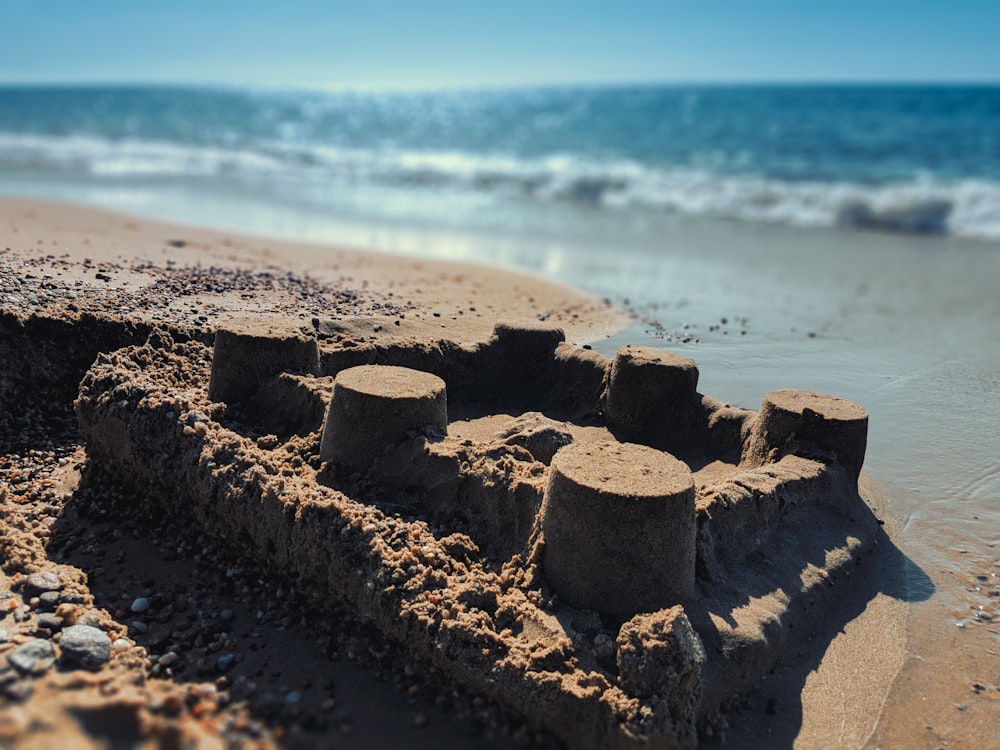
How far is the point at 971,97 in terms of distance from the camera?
3916 centimetres

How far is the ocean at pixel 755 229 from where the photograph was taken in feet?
15.9

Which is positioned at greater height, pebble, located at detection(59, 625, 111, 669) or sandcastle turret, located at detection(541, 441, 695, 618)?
sandcastle turret, located at detection(541, 441, 695, 618)

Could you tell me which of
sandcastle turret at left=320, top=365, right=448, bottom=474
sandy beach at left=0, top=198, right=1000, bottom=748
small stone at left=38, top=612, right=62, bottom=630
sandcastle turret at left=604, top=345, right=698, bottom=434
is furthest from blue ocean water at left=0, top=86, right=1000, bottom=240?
small stone at left=38, top=612, right=62, bottom=630

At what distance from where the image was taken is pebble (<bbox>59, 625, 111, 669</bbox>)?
3102 mm

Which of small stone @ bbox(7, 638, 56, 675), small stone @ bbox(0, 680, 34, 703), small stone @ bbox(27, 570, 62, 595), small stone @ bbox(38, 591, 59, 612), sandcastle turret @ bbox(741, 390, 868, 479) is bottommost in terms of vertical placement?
small stone @ bbox(38, 591, 59, 612)

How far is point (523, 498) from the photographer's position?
3.79 metres

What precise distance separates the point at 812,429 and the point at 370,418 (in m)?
2.45

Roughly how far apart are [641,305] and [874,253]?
245 inches

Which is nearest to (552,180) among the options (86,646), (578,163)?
(578,163)

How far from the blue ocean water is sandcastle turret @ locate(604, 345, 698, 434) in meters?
9.00

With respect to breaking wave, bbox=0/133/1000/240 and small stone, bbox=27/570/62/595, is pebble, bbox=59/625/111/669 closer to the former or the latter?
small stone, bbox=27/570/62/595

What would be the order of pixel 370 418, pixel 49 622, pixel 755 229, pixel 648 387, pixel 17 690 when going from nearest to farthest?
1. pixel 17 690
2. pixel 49 622
3. pixel 370 418
4. pixel 648 387
5. pixel 755 229

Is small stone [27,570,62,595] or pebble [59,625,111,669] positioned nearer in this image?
pebble [59,625,111,669]

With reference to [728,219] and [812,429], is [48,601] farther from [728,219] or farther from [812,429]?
[728,219]
